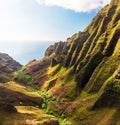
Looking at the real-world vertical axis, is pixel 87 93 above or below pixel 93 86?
below

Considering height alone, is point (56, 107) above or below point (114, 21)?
below

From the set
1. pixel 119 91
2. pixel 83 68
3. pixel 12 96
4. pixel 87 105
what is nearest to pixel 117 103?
pixel 119 91

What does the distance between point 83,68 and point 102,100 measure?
47.8 metres

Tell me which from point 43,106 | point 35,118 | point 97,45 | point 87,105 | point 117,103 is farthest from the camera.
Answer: point 97,45

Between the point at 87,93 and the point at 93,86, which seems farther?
the point at 93,86

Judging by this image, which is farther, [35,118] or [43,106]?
[43,106]

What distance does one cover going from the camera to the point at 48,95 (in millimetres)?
164250

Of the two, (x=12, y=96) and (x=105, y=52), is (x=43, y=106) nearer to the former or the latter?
(x=12, y=96)

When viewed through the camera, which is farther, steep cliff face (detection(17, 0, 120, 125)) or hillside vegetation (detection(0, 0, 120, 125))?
steep cliff face (detection(17, 0, 120, 125))

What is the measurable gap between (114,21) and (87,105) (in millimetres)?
90423

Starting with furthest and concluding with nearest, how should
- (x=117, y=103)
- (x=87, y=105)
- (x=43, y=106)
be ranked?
1. (x=43, y=106)
2. (x=87, y=105)
3. (x=117, y=103)

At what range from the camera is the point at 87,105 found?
123750 mm

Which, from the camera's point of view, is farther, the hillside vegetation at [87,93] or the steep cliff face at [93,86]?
the steep cliff face at [93,86]

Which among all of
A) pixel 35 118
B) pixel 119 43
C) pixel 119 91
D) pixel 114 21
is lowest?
pixel 35 118
